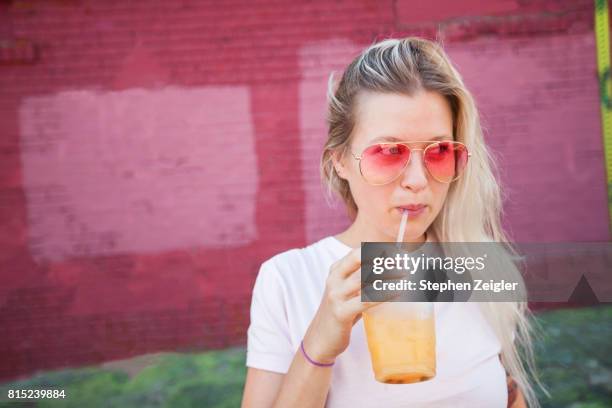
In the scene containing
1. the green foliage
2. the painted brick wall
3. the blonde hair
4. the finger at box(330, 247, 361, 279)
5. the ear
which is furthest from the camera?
the painted brick wall

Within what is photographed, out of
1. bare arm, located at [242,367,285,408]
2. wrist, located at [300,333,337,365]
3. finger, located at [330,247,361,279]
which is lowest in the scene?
bare arm, located at [242,367,285,408]

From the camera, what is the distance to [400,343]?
4.62ft

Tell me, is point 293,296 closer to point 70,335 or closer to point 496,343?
point 496,343

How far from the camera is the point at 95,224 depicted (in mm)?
5176

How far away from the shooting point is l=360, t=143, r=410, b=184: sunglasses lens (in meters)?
1.65

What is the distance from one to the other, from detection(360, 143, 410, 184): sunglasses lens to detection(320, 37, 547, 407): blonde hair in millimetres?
154

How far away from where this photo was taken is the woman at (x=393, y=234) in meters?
1.65

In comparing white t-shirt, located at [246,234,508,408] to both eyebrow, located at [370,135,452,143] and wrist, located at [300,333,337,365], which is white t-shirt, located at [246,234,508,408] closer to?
wrist, located at [300,333,337,365]

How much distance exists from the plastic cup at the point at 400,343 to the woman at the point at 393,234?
0.39 feet

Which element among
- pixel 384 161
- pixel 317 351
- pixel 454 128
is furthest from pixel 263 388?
pixel 454 128

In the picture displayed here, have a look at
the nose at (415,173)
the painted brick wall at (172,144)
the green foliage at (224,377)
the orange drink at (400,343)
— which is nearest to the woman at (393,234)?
the nose at (415,173)

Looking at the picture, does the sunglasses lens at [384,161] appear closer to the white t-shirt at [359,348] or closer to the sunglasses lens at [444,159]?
the sunglasses lens at [444,159]

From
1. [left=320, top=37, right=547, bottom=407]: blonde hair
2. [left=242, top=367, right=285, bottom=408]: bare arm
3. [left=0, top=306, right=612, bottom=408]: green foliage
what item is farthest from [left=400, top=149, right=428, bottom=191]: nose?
[left=0, top=306, right=612, bottom=408]: green foliage

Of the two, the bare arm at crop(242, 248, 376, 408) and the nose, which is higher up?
the nose
